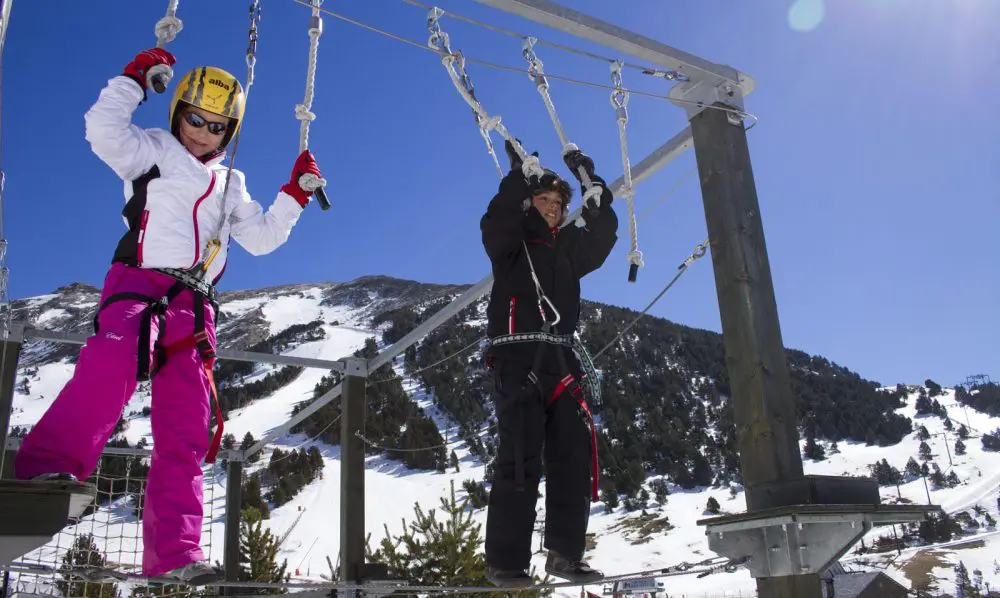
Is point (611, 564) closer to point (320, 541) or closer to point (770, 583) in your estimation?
point (320, 541)

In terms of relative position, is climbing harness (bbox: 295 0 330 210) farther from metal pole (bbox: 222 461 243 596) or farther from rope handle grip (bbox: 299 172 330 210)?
metal pole (bbox: 222 461 243 596)

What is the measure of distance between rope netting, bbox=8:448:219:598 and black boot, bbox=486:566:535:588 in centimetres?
131

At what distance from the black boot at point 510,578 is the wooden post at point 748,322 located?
91 centimetres

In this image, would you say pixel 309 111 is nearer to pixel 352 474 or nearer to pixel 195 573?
pixel 195 573

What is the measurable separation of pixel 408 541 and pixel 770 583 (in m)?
9.83

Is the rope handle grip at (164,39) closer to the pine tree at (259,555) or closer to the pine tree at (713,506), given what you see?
the pine tree at (259,555)

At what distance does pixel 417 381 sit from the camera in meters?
64.1

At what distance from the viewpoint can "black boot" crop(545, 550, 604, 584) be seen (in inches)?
118

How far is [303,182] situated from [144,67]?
2.56 ft

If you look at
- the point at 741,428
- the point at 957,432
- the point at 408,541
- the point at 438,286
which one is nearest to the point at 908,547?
the point at 957,432

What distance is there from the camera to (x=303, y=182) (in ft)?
11.0

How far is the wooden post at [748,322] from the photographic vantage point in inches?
116

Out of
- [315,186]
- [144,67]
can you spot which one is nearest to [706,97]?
[315,186]

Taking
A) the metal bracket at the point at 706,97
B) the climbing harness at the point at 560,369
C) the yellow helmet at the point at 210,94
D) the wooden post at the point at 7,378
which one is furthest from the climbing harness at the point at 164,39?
the wooden post at the point at 7,378
